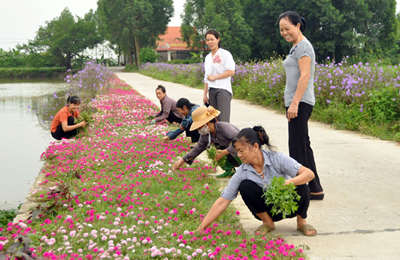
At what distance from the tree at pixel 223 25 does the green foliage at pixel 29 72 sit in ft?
66.2

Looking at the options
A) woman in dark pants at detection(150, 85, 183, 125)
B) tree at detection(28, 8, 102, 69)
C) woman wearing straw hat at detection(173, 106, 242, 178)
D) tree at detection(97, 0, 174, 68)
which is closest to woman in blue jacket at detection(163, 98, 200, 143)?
woman wearing straw hat at detection(173, 106, 242, 178)

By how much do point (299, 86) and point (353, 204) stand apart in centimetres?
141

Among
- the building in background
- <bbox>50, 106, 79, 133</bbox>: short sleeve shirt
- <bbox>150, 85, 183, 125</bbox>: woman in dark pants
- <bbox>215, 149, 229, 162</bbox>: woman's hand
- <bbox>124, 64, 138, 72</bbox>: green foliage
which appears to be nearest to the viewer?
<bbox>215, 149, 229, 162</bbox>: woman's hand

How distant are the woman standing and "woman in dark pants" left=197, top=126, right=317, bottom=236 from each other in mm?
821

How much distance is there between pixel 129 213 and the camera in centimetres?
397

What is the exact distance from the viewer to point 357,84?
9172 mm

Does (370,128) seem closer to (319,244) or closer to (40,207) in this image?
(319,244)

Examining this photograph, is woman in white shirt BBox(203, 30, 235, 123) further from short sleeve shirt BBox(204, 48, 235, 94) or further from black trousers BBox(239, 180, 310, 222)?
black trousers BBox(239, 180, 310, 222)

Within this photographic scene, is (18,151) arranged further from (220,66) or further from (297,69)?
(297,69)

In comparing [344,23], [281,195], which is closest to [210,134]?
[281,195]

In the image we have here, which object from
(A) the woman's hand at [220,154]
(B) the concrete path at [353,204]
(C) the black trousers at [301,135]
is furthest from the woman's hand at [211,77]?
(C) the black trousers at [301,135]

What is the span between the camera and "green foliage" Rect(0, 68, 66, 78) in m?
53.7

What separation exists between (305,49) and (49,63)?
6653 cm

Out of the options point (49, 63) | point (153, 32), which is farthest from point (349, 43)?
point (49, 63)
